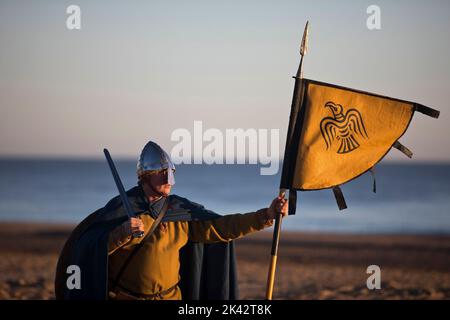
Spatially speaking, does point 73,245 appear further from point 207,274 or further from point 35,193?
point 35,193

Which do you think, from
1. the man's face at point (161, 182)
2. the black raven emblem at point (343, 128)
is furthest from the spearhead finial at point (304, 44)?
the man's face at point (161, 182)

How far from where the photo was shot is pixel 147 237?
681 centimetres

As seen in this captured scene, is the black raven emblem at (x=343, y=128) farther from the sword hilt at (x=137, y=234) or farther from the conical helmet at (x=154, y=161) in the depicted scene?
the sword hilt at (x=137, y=234)

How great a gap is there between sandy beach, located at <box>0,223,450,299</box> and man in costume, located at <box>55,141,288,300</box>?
5536mm

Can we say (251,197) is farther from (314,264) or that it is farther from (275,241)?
(275,241)

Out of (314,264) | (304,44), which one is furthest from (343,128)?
(314,264)

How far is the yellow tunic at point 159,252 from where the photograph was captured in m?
6.78

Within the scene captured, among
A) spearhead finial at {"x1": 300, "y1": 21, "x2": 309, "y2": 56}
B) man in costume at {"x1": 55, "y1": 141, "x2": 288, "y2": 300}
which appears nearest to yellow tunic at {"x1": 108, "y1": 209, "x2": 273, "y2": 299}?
man in costume at {"x1": 55, "y1": 141, "x2": 288, "y2": 300}

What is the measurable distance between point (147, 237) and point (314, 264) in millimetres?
10974

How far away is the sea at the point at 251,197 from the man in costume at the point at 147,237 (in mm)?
23185

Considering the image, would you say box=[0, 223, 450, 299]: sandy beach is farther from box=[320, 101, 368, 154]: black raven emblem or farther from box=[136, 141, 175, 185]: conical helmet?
box=[320, 101, 368, 154]: black raven emblem

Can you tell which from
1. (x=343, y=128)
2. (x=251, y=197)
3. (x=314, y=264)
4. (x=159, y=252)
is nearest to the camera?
(x=159, y=252)

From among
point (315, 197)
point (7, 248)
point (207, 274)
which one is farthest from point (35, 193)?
point (207, 274)
